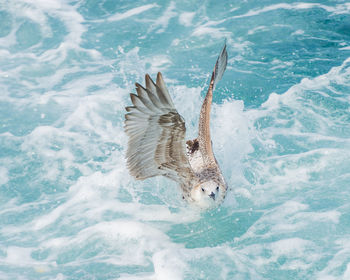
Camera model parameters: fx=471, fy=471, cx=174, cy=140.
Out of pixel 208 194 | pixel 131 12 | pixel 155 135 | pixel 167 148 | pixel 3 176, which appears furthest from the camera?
pixel 131 12

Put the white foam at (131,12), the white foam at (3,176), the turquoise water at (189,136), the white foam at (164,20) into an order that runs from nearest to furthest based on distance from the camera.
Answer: the turquoise water at (189,136) < the white foam at (3,176) < the white foam at (164,20) < the white foam at (131,12)

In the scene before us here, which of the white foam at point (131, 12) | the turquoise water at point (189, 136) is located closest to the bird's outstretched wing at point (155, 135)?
the turquoise water at point (189, 136)

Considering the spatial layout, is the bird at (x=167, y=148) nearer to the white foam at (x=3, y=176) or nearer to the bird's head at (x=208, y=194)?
the bird's head at (x=208, y=194)

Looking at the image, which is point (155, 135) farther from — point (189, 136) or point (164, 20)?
point (164, 20)

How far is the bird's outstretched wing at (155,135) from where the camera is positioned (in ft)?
14.7

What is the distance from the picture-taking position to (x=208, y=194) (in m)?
→ 5.32

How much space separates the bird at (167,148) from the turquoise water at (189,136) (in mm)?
438

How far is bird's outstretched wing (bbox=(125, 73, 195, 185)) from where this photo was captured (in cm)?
448

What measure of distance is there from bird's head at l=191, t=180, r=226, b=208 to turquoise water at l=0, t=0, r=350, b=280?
→ 0.33 m

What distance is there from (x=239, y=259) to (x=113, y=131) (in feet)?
11.1

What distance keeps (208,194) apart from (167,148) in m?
0.74

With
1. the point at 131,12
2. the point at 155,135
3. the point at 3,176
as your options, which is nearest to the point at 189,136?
the point at 155,135

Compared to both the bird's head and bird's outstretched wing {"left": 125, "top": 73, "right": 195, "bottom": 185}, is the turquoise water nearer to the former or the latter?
the bird's head

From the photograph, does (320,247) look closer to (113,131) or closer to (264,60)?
(113,131)
